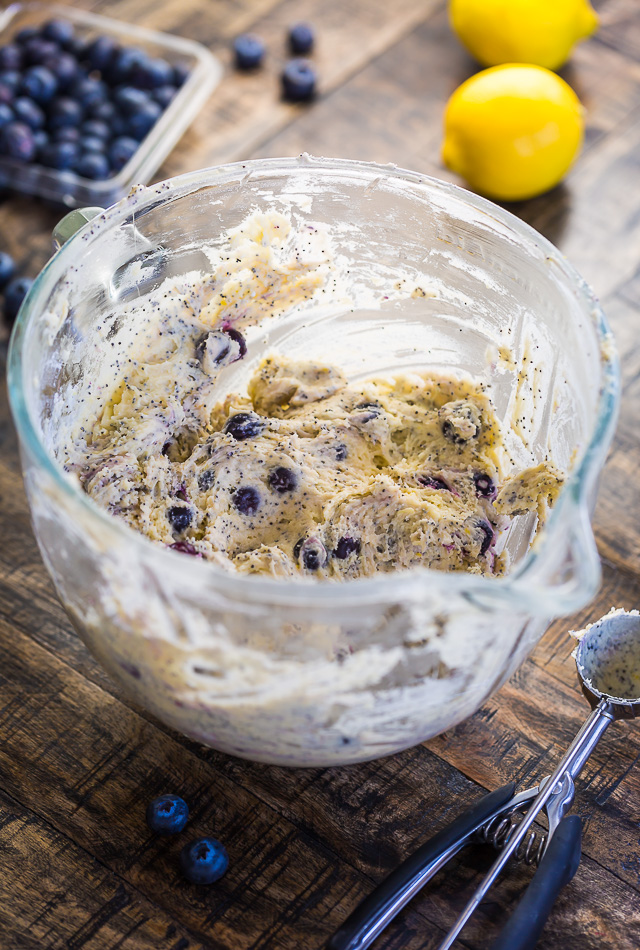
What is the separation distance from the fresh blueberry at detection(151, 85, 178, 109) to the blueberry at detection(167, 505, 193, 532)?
4.03ft

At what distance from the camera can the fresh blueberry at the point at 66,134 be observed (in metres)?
2.13

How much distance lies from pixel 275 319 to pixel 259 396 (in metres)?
0.12

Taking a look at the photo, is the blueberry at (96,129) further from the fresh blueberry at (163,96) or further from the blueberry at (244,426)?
the blueberry at (244,426)

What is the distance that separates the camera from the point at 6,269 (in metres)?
1.90

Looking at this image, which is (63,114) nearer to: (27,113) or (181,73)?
(27,113)

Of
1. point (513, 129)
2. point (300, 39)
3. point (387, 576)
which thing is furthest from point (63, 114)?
point (387, 576)

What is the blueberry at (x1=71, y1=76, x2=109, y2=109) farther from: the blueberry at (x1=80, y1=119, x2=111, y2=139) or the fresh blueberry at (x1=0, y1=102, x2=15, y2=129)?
the fresh blueberry at (x1=0, y1=102, x2=15, y2=129)

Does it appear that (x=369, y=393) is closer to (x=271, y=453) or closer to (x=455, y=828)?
(x=271, y=453)

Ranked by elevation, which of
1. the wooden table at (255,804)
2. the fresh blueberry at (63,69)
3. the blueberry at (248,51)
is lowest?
the wooden table at (255,804)

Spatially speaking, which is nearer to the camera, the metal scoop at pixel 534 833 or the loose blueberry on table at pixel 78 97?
the metal scoop at pixel 534 833

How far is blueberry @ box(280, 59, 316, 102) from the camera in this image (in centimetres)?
216

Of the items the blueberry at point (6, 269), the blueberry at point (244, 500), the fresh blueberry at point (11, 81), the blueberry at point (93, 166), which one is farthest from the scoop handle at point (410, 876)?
the fresh blueberry at point (11, 81)

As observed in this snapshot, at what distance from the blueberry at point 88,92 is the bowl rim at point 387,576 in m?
1.02

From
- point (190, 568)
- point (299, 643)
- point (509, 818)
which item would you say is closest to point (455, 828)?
point (509, 818)
